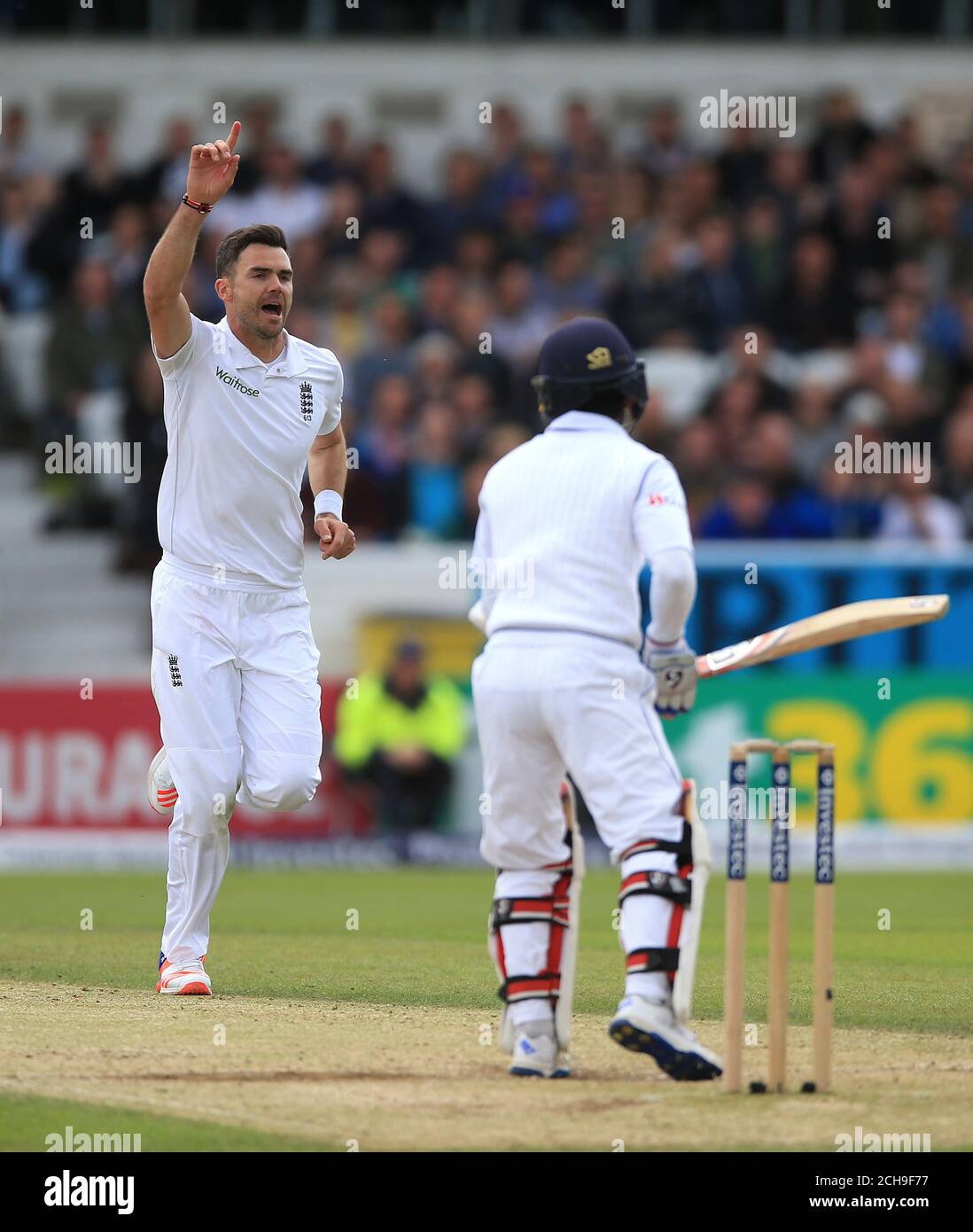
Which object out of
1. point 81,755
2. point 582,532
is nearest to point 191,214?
point 582,532

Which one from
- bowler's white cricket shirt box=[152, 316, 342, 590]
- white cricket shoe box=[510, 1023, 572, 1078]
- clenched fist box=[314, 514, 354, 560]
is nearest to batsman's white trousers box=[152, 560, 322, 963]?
bowler's white cricket shirt box=[152, 316, 342, 590]

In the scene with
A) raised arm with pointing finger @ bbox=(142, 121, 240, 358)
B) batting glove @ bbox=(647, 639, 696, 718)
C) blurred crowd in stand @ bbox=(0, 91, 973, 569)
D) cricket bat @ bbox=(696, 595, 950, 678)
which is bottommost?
batting glove @ bbox=(647, 639, 696, 718)

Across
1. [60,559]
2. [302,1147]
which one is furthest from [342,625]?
[302,1147]

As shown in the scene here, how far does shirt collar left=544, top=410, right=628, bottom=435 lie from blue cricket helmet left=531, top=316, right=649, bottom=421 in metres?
0.04

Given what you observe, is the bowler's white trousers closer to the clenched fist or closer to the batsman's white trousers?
the batsman's white trousers

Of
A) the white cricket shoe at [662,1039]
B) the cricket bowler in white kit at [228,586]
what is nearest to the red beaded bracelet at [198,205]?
the cricket bowler in white kit at [228,586]

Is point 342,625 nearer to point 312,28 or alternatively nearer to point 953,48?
point 312,28

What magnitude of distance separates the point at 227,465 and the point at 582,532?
2.10 meters

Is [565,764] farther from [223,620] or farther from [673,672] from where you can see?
[223,620]

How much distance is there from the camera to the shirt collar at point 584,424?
6684 mm

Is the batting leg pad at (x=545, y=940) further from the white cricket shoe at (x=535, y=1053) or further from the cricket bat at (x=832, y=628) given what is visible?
the cricket bat at (x=832, y=628)

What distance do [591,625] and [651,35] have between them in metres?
17.9

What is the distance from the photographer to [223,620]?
317 inches

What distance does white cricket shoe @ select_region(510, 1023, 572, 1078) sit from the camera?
652 centimetres
